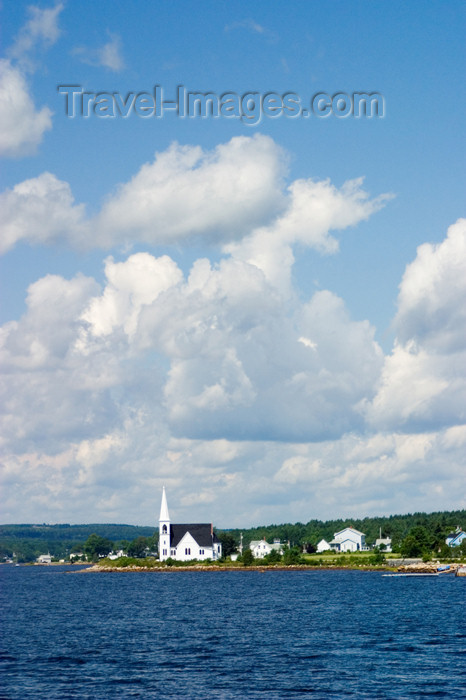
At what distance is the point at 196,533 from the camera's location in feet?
511

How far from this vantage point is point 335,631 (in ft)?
181

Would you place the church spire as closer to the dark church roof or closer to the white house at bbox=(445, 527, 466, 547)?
the dark church roof

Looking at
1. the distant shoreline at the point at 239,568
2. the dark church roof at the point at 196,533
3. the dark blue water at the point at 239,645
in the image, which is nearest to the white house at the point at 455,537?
the distant shoreline at the point at 239,568

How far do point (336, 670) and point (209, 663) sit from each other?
6470 millimetres

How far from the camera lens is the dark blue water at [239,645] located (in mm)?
36188

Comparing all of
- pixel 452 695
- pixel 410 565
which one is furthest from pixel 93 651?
pixel 410 565

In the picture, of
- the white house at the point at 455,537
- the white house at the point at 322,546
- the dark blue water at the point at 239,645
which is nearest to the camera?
the dark blue water at the point at 239,645

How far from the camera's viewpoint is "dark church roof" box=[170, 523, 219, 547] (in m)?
155

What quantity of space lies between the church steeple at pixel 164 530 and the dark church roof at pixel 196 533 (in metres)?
1.30

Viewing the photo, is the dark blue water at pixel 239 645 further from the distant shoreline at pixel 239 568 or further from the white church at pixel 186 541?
the white church at pixel 186 541

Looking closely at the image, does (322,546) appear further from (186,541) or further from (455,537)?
(186,541)

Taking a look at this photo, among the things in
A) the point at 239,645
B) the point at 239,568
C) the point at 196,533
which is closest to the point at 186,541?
the point at 196,533

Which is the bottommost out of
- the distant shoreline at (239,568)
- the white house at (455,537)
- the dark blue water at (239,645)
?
the distant shoreline at (239,568)

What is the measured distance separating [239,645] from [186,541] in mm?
108850
